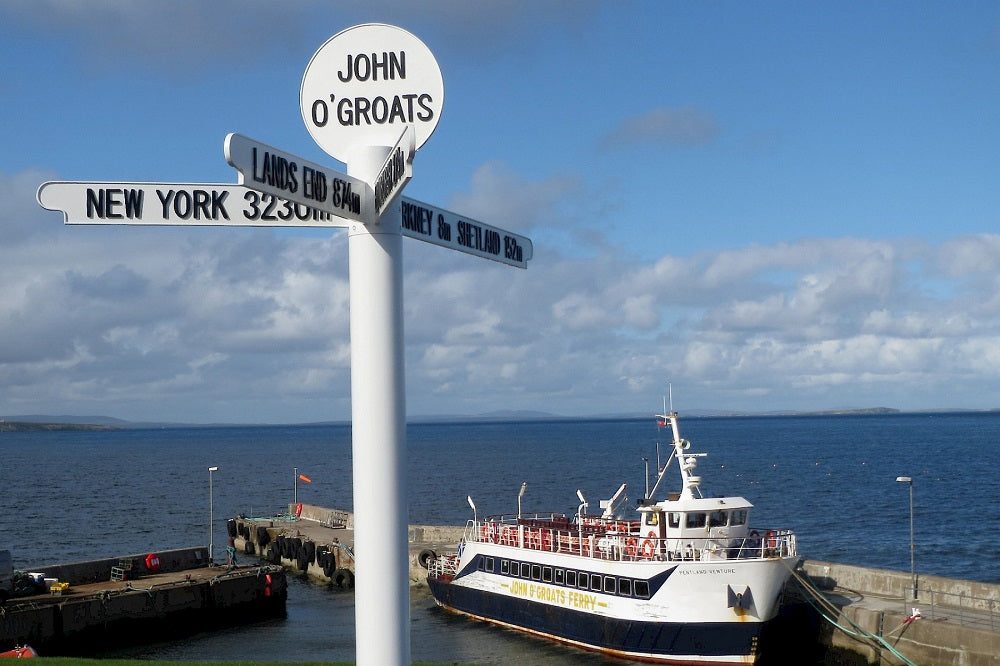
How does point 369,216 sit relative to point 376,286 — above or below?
above

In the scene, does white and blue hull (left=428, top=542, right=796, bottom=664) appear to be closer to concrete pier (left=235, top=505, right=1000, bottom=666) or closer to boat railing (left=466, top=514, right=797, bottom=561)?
boat railing (left=466, top=514, right=797, bottom=561)

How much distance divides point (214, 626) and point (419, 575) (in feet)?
37.4

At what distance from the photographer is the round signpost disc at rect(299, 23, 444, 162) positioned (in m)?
5.11

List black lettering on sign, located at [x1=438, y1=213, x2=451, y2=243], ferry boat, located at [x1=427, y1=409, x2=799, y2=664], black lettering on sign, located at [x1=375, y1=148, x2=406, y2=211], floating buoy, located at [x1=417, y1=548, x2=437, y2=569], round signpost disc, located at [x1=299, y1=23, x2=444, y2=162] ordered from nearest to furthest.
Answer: black lettering on sign, located at [x1=375, y1=148, x2=406, y2=211] → round signpost disc, located at [x1=299, y1=23, x2=444, y2=162] → black lettering on sign, located at [x1=438, y1=213, x2=451, y2=243] → ferry boat, located at [x1=427, y1=409, x2=799, y2=664] → floating buoy, located at [x1=417, y1=548, x2=437, y2=569]

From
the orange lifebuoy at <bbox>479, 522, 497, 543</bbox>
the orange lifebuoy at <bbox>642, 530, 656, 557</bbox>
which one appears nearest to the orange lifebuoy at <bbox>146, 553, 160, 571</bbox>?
the orange lifebuoy at <bbox>479, 522, 497, 543</bbox>

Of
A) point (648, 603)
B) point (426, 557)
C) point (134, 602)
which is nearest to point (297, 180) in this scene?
point (648, 603)

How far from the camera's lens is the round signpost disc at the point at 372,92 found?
5.11 m

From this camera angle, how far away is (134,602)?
121 feet

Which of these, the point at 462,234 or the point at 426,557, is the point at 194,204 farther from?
the point at 426,557

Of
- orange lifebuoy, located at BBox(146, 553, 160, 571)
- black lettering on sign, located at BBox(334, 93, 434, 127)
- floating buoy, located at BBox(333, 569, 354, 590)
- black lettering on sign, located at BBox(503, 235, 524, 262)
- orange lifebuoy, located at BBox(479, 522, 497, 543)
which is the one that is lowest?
floating buoy, located at BBox(333, 569, 354, 590)

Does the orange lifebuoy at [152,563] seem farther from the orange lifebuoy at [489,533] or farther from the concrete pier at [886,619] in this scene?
the concrete pier at [886,619]

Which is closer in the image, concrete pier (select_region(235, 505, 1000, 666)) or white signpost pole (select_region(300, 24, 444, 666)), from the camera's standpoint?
white signpost pole (select_region(300, 24, 444, 666))

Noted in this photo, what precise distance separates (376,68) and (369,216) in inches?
34.1

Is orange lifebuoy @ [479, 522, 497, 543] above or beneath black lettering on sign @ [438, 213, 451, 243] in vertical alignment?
beneath
